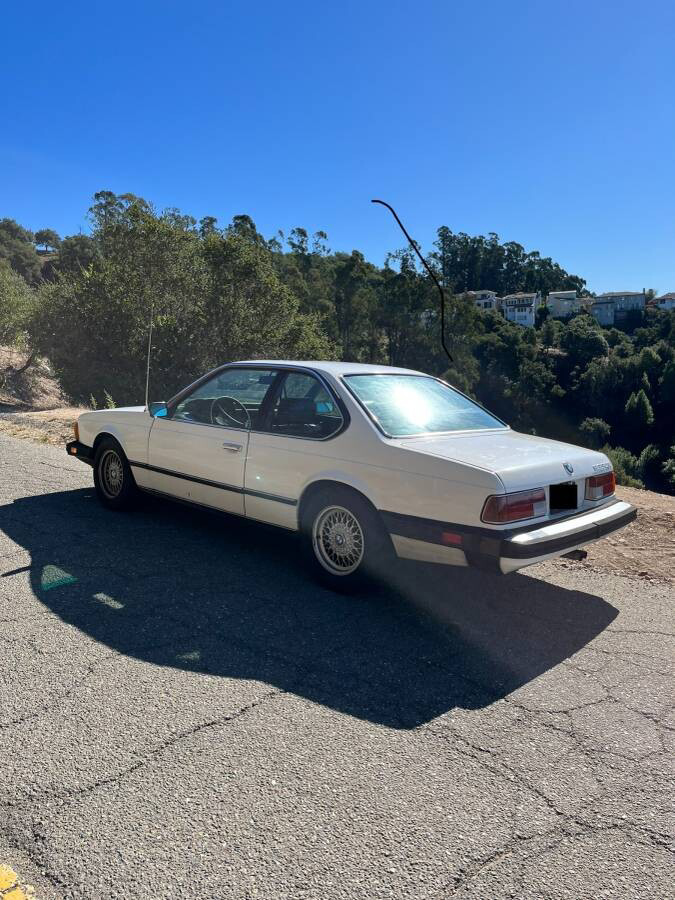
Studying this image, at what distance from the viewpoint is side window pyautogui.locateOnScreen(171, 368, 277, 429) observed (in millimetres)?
4879

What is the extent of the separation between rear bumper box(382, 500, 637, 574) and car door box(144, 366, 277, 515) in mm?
1448

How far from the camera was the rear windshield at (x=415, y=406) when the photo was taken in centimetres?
432

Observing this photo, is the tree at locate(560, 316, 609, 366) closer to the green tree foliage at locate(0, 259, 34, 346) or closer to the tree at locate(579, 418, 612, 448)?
the tree at locate(579, 418, 612, 448)

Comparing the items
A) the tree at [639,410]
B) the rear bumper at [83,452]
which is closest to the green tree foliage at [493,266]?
the tree at [639,410]

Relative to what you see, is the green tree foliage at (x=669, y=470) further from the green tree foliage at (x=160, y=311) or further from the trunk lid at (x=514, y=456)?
the trunk lid at (x=514, y=456)

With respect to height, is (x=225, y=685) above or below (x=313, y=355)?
below

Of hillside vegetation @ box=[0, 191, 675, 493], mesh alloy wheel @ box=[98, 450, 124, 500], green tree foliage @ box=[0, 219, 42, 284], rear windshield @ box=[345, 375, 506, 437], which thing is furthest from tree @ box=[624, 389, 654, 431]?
mesh alloy wheel @ box=[98, 450, 124, 500]

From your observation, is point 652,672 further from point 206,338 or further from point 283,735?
point 206,338

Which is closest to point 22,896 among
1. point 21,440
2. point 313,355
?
point 21,440

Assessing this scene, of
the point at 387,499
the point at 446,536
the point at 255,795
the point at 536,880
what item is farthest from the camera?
the point at 387,499

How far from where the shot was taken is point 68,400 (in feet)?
89.5

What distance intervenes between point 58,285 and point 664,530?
26.1m

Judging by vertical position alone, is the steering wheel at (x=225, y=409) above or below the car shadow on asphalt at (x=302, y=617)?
above

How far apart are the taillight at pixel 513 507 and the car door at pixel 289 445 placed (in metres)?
1.15
